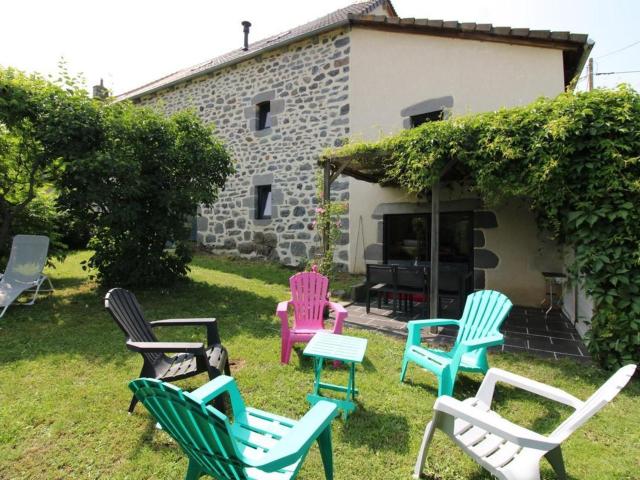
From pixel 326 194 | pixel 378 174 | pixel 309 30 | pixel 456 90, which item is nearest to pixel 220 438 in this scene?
pixel 326 194

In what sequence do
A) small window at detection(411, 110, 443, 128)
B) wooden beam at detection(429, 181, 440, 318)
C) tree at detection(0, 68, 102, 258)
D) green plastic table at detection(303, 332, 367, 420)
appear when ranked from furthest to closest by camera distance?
1. small window at detection(411, 110, 443, 128)
2. tree at detection(0, 68, 102, 258)
3. wooden beam at detection(429, 181, 440, 318)
4. green plastic table at detection(303, 332, 367, 420)

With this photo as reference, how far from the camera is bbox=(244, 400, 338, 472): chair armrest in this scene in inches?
51.0

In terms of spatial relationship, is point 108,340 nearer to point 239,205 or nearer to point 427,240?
point 427,240

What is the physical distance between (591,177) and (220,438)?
3869 mm

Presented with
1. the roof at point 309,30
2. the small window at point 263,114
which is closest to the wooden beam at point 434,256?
the roof at point 309,30

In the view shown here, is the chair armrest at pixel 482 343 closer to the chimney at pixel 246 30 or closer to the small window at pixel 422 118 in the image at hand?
the small window at pixel 422 118

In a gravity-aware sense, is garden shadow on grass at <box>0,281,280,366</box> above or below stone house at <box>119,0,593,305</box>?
below

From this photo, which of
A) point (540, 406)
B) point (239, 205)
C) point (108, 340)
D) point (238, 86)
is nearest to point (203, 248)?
point (239, 205)

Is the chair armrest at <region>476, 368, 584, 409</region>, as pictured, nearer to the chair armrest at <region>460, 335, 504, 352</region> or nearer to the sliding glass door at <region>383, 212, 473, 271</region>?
the chair armrest at <region>460, 335, 504, 352</region>

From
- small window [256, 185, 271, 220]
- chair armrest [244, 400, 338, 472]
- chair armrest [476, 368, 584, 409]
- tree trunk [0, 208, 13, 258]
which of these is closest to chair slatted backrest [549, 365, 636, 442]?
chair armrest [476, 368, 584, 409]

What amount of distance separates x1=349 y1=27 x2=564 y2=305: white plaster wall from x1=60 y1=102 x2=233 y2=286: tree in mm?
2788

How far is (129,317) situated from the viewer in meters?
2.74

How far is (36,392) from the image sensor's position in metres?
2.72

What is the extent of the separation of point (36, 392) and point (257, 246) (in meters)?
6.85
